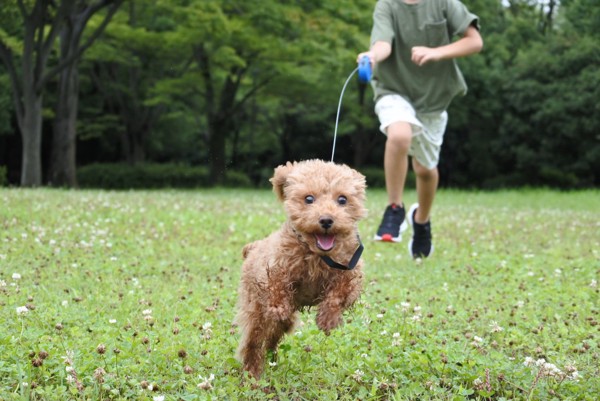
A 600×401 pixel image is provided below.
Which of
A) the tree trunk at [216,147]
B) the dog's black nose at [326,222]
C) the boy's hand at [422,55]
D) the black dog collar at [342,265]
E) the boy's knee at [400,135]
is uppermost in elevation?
the boy's hand at [422,55]

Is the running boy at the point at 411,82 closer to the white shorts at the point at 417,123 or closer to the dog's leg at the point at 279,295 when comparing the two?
the white shorts at the point at 417,123

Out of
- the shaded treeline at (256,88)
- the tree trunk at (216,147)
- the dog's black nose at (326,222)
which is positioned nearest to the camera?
the dog's black nose at (326,222)

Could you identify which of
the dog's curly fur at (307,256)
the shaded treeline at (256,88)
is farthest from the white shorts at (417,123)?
the shaded treeline at (256,88)

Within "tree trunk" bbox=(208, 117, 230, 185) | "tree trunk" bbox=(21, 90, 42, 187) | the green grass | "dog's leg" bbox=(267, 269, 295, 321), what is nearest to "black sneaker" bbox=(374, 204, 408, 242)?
the green grass

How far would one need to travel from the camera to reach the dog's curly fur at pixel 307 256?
2.85 metres

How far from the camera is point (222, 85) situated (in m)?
29.0

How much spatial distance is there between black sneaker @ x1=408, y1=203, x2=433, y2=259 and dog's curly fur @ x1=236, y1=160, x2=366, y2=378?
14.0 ft

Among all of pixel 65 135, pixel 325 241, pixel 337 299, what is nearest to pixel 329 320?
pixel 337 299

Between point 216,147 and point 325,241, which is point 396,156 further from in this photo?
point 216,147

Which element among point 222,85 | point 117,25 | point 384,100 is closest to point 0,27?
point 117,25

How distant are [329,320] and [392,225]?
354 cm

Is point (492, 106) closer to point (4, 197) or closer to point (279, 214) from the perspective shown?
point (279, 214)

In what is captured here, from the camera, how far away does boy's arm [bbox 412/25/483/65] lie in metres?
5.50

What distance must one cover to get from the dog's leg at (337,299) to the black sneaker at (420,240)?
4348 millimetres
